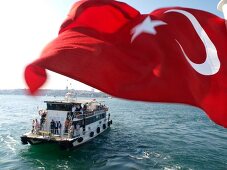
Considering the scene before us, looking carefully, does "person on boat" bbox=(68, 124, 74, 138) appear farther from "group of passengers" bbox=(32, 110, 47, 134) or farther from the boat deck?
"group of passengers" bbox=(32, 110, 47, 134)

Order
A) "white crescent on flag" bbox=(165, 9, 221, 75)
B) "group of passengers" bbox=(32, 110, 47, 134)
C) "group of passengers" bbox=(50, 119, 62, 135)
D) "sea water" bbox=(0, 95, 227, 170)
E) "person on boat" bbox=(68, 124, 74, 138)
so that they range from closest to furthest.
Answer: "white crescent on flag" bbox=(165, 9, 221, 75), "sea water" bbox=(0, 95, 227, 170), "person on boat" bbox=(68, 124, 74, 138), "group of passengers" bbox=(32, 110, 47, 134), "group of passengers" bbox=(50, 119, 62, 135)

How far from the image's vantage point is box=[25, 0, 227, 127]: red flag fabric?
23.6 ft

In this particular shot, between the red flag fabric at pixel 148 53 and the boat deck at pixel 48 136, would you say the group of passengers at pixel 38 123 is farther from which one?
the red flag fabric at pixel 148 53

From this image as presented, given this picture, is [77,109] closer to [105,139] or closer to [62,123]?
[62,123]

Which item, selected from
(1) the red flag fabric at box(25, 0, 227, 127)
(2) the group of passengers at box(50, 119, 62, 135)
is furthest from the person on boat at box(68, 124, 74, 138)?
(1) the red flag fabric at box(25, 0, 227, 127)

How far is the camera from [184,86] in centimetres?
784

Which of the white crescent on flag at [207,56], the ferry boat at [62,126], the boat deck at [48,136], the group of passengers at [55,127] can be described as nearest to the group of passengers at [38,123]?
the ferry boat at [62,126]

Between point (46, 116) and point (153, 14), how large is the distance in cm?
3115

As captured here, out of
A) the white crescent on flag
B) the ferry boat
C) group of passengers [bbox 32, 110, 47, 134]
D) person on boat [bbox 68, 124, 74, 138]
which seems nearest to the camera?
the white crescent on flag

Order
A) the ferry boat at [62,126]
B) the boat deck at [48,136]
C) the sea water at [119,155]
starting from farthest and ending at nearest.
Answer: the ferry boat at [62,126], the boat deck at [48,136], the sea water at [119,155]

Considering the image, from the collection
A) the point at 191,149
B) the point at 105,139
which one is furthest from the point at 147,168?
the point at 105,139

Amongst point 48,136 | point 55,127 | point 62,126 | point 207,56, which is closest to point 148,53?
point 207,56

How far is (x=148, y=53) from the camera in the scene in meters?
8.27

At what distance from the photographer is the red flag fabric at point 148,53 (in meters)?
7.20
